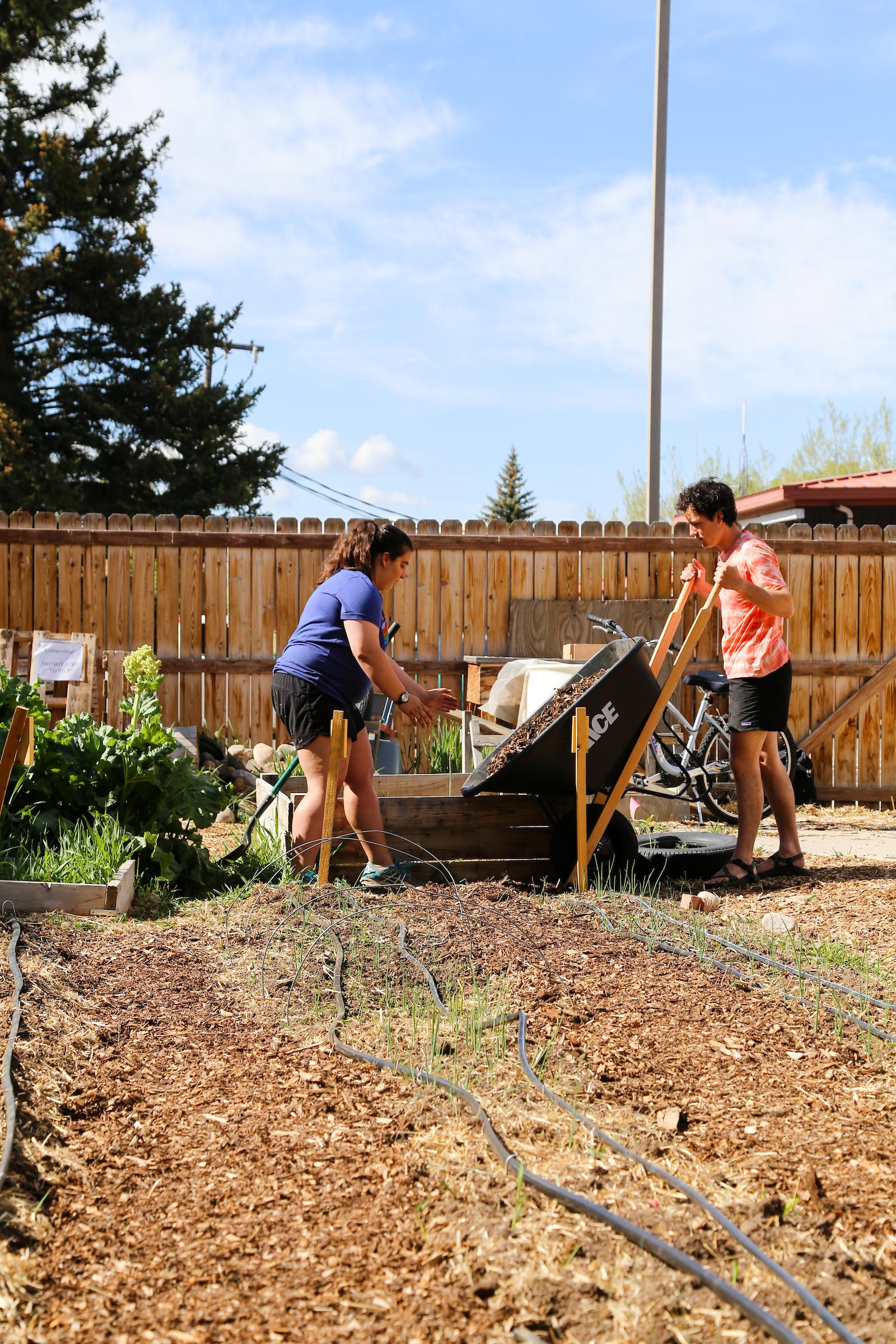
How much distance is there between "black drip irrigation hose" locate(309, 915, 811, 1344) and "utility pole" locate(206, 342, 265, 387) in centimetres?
1855

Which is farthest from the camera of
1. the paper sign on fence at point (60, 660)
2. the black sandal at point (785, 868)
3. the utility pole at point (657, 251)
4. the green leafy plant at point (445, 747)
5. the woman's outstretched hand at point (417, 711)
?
the utility pole at point (657, 251)

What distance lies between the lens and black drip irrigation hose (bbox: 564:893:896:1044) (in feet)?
10.0

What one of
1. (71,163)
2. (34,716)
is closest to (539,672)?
(34,716)

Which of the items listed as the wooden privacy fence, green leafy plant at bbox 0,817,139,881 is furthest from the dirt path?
the wooden privacy fence

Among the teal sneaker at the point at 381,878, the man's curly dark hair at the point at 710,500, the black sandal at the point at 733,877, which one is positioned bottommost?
the black sandal at the point at 733,877

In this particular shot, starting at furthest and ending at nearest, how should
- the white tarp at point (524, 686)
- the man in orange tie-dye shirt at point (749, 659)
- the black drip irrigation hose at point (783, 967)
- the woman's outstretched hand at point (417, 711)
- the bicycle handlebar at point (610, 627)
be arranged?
the bicycle handlebar at point (610, 627)
the white tarp at point (524, 686)
the man in orange tie-dye shirt at point (749, 659)
the woman's outstretched hand at point (417, 711)
the black drip irrigation hose at point (783, 967)

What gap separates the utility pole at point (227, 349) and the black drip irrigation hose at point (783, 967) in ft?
57.4

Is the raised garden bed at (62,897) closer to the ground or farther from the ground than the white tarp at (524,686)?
closer to the ground

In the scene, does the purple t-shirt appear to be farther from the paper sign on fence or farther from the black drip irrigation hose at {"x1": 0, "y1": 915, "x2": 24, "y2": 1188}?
the paper sign on fence

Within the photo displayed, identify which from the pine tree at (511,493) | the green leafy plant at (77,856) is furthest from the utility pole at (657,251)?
the pine tree at (511,493)

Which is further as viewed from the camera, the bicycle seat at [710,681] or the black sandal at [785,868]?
the bicycle seat at [710,681]

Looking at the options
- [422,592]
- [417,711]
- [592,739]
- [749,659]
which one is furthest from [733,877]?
[422,592]

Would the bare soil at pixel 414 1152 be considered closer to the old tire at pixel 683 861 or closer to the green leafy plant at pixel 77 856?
the green leafy plant at pixel 77 856

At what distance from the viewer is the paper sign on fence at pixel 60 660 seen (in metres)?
7.87
